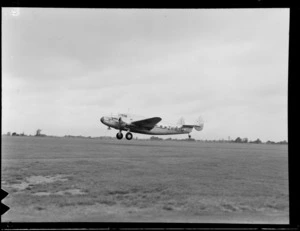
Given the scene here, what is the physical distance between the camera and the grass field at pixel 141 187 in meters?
2.60

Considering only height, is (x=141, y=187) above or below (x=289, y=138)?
below

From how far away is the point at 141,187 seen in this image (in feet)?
10.6

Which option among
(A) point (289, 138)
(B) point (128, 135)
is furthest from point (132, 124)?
(A) point (289, 138)

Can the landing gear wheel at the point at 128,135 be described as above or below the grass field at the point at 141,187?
above

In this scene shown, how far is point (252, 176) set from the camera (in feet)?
11.7

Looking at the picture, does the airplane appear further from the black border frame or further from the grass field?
the black border frame

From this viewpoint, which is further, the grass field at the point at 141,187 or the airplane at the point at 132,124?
the airplane at the point at 132,124

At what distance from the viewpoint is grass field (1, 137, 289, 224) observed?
260 cm

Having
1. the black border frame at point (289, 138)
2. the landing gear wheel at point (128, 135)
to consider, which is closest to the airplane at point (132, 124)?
the landing gear wheel at point (128, 135)

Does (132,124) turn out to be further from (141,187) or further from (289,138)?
(289,138)

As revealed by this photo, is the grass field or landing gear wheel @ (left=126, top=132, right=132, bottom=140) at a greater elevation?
landing gear wheel @ (left=126, top=132, right=132, bottom=140)

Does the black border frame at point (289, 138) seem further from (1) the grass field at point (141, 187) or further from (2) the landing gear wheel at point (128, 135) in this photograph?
(2) the landing gear wheel at point (128, 135)

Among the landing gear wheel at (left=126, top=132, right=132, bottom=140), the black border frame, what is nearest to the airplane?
the landing gear wheel at (left=126, top=132, right=132, bottom=140)
